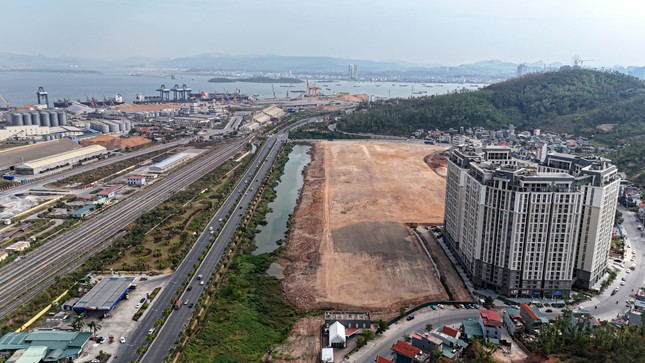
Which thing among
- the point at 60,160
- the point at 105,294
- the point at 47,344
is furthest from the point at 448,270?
the point at 60,160

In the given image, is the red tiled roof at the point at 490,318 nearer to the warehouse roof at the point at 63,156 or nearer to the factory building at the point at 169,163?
the factory building at the point at 169,163

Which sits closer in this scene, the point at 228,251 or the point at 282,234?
the point at 228,251

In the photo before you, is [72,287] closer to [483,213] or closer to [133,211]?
[133,211]

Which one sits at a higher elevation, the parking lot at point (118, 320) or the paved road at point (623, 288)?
the paved road at point (623, 288)

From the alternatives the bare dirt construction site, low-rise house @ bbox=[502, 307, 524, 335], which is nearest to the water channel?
the bare dirt construction site

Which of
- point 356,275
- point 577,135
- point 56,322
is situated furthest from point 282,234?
point 577,135

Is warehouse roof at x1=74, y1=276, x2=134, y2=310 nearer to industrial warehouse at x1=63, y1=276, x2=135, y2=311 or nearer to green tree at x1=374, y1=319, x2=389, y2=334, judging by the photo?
industrial warehouse at x1=63, y1=276, x2=135, y2=311

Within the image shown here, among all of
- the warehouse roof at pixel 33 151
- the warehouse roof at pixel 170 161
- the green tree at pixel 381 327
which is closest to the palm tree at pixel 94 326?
the green tree at pixel 381 327

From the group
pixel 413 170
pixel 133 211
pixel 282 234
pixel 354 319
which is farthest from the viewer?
pixel 413 170

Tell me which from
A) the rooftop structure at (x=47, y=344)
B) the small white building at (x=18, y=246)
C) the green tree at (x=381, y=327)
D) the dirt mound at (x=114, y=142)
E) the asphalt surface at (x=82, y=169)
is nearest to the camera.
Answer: the rooftop structure at (x=47, y=344)
